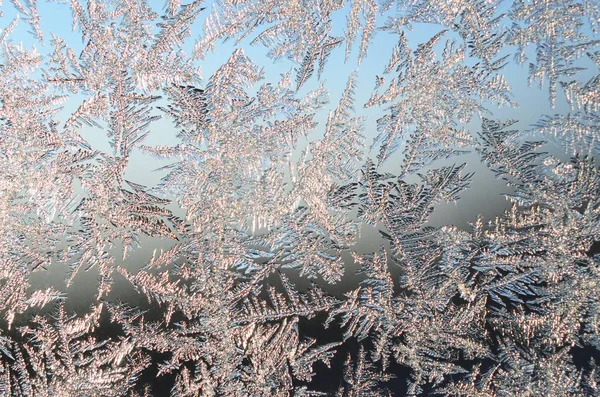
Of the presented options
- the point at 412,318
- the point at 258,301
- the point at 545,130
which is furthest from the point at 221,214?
the point at 545,130

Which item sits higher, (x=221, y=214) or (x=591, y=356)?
(x=221, y=214)

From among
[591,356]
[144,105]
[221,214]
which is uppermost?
[144,105]

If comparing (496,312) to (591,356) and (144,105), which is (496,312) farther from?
(144,105)

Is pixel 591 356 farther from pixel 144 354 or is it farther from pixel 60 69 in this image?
pixel 60 69

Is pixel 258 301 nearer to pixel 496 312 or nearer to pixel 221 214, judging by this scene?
pixel 221 214

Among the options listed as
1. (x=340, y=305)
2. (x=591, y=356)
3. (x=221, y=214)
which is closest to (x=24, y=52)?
(x=221, y=214)

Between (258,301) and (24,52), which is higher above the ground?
(24,52)
